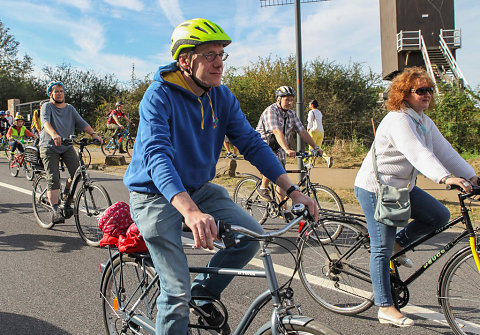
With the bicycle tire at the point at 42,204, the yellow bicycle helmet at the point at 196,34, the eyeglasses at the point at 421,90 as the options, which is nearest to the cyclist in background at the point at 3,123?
the bicycle tire at the point at 42,204

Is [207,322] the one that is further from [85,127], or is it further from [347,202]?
[347,202]

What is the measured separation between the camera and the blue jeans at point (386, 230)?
3.35 meters

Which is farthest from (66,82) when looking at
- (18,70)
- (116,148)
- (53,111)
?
(53,111)

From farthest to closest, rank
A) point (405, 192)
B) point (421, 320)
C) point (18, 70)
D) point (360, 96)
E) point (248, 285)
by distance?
point (18, 70) < point (360, 96) < point (248, 285) < point (421, 320) < point (405, 192)

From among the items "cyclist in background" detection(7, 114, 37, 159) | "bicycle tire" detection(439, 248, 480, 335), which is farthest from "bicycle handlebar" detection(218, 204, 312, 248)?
"cyclist in background" detection(7, 114, 37, 159)

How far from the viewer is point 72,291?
416cm

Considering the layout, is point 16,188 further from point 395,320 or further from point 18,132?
point 395,320

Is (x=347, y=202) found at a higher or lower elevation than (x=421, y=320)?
higher

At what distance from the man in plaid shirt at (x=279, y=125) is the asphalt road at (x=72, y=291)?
1.41 meters

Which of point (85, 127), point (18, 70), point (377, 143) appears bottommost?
point (377, 143)

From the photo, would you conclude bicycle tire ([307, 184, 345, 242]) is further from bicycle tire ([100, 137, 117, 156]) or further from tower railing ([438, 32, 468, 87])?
tower railing ([438, 32, 468, 87])

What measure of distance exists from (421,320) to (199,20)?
9.44 ft

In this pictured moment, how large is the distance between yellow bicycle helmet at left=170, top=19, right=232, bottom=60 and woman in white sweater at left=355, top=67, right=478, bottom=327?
62.8 inches

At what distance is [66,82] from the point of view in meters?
32.0
